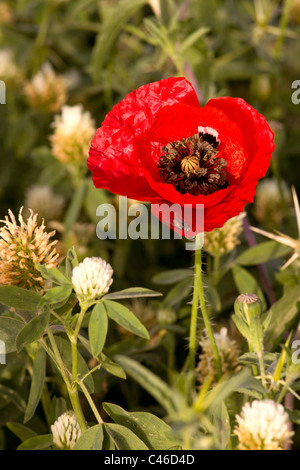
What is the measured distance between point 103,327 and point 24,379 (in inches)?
9.7

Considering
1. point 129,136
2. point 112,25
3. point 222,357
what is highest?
point 112,25

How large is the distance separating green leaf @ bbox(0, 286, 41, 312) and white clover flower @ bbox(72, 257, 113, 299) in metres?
0.05

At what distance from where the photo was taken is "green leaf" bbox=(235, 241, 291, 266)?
2.90 ft

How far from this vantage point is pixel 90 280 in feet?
1.94

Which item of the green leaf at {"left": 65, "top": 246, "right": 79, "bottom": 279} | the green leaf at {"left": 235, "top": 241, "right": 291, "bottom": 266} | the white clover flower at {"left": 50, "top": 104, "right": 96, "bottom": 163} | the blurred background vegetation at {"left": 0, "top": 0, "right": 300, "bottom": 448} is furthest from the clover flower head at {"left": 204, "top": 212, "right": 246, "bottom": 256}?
the white clover flower at {"left": 50, "top": 104, "right": 96, "bottom": 163}

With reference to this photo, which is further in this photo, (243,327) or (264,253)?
(264,253)

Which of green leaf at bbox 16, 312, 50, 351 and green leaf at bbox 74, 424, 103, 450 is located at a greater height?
green leaf at bbox 16, 312, 50, 351

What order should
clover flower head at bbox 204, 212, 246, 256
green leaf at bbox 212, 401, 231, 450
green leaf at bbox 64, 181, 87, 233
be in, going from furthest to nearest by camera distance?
green leaf at bbox 64, 181, 87, 233 < clover flower head at bbox 204, 212, 246, 256 < green leaf at bbox 212, 401, 231, 450

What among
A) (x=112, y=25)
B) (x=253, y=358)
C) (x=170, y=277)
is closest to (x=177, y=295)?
(x=170, y=277)

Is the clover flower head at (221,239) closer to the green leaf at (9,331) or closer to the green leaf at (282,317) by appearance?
the green leaf at (282,317)

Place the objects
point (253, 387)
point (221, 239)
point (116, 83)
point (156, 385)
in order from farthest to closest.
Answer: point (116, 83) < point (221, 239) < point (253, 387) < point (156, 385)

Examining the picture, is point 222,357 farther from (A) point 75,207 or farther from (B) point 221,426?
(A) point 75,207

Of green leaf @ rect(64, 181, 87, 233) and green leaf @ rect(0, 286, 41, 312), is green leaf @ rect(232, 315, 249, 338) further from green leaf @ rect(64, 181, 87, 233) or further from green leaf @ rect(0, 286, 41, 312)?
green leaf @ rect(64, 181, 87, 233)

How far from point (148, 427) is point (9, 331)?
17 centimetres
